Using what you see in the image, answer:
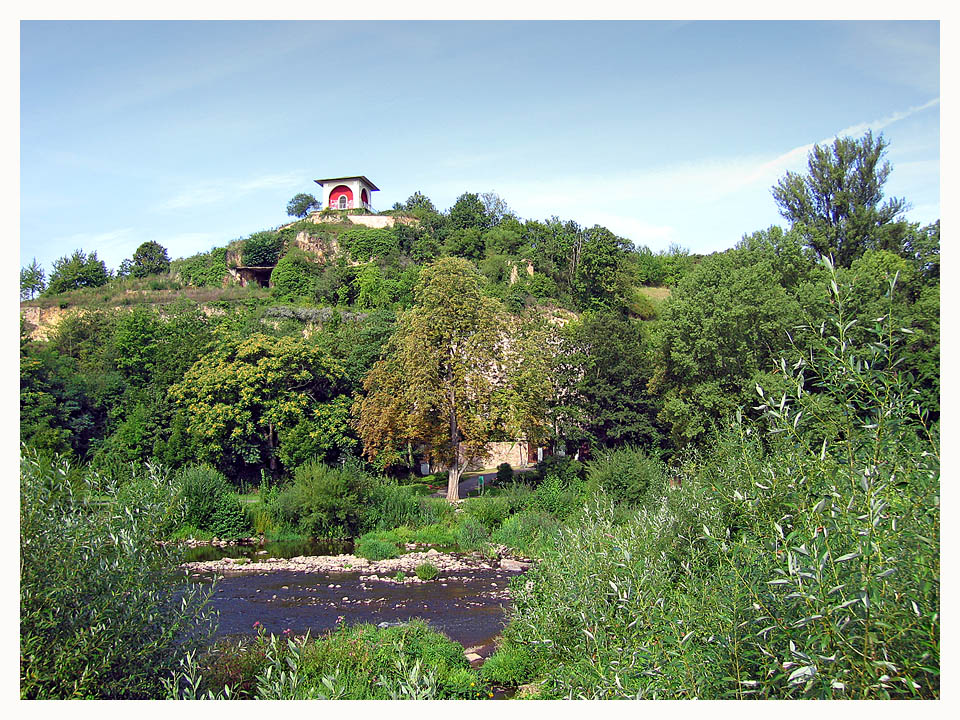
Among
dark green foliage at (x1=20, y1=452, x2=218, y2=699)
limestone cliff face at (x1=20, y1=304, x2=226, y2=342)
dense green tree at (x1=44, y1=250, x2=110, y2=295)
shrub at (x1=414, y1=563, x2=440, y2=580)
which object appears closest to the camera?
dark green foliage at (x1=20, y1=452, x2=218, y2=699)

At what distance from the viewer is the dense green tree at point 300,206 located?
42.7 metres

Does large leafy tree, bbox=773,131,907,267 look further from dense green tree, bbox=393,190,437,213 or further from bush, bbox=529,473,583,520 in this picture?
dense green tree, bbox=393,190,437,213

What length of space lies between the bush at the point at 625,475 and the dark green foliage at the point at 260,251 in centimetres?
2565

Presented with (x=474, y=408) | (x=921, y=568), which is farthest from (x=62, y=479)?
(x=474, y=408)

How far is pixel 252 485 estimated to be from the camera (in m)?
17.2

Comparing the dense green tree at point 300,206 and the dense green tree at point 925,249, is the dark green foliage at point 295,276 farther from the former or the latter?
the dense green tree at point 925,249

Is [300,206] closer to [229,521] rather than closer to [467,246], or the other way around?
[467,246]

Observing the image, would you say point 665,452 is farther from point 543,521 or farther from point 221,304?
point 221,304

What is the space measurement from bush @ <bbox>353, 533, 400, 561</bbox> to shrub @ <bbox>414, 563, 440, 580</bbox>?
4.09ft

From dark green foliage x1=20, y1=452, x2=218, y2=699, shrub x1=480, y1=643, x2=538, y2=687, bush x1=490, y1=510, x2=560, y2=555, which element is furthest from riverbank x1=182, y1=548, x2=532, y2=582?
dark green foliage x1=20, y1=452, x2=218, y2=699

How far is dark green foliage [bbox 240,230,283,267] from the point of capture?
34062 mm

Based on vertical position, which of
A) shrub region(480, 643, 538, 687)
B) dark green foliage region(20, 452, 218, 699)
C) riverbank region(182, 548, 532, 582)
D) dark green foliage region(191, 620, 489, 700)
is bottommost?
riverbank region(182, 548, 532, 582)

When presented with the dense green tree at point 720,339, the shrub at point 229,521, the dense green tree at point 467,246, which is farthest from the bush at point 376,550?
the dense green tree at point 467,246

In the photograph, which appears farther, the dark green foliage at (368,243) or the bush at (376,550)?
the dark green foliage at (368,243)
